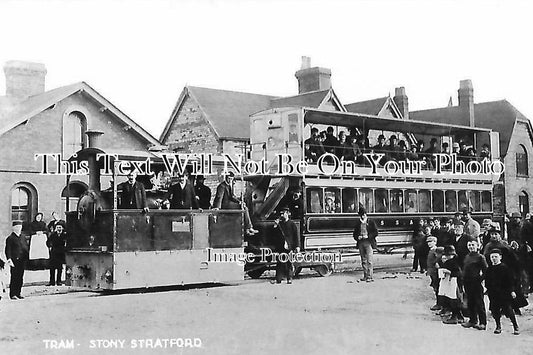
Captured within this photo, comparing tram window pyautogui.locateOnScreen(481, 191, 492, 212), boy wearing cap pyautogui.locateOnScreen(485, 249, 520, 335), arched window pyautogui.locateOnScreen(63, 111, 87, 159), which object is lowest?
boy wearing cap pyautogui.locateOnScreen(485, 249, 520, 335)

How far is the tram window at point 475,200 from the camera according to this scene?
18562mm

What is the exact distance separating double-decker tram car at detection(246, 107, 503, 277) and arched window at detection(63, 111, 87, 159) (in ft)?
24.7

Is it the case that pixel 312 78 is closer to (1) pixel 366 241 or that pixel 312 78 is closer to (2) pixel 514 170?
(2) pixel 514 170

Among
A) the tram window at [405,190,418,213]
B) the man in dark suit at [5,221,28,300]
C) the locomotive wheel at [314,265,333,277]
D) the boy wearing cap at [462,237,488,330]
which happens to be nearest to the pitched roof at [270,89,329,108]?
the tram window at [405,190,418,213]

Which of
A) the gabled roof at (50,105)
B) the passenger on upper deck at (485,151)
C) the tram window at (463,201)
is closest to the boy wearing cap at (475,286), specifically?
the tram window at (463,201)

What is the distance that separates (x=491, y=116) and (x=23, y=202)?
18.9m

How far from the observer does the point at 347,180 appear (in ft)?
51.0

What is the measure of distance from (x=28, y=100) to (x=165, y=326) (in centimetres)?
1442

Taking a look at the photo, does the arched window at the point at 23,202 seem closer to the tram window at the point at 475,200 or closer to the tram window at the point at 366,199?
the tram window at the point at 366,199

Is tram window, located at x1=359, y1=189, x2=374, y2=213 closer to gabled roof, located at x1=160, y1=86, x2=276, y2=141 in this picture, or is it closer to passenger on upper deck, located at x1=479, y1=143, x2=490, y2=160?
passenger on upper deck, located at x1=479, y1=143, x2=490, y2=160

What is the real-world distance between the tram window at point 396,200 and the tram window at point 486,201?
3.45m

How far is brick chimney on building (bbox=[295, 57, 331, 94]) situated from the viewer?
98.0 feet

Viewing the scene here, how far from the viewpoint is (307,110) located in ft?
50.0

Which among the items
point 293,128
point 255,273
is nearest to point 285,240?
point 255,273
